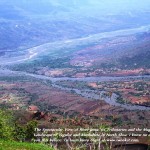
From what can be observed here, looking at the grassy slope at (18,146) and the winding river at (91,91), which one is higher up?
the winding river at (91,91)

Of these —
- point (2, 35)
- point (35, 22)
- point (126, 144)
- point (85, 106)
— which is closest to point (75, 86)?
point (85, 106)

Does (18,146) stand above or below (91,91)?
below

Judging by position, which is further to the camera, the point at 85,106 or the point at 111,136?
the point at 85,106

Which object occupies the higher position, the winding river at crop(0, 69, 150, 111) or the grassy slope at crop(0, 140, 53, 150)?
the winding river at crop(0, 69, 150, 111)

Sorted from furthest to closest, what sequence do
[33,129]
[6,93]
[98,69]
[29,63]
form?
[29,63], [98,69], [6,93], [33,129]

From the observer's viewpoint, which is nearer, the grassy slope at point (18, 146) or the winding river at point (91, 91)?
the grassy slope at point (18, 146)

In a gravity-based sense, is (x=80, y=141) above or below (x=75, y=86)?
below

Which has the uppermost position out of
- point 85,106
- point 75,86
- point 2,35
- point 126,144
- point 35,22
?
point 35,22

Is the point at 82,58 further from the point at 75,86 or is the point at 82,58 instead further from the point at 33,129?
the point at 33,129

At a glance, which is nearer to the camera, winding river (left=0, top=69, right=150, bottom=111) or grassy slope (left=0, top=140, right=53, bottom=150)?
grassy slope (left=0, top=140, right=53, bottom=150)

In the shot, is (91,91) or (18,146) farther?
(91,91)

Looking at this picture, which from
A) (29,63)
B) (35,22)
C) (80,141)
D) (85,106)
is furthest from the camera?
(35,22)
